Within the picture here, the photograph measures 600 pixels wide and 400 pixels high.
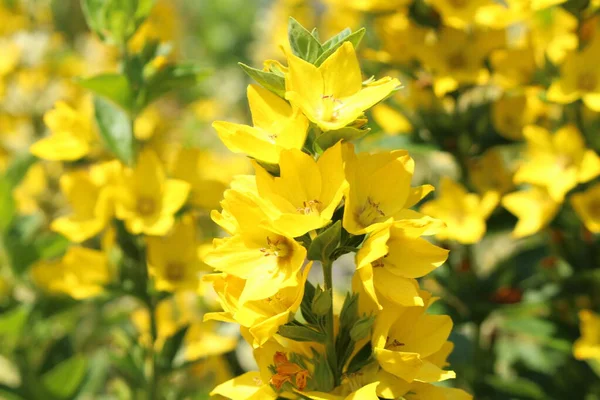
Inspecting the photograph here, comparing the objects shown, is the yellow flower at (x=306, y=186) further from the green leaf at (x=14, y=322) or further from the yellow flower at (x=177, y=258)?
the green leaf at (x=14, y=322)

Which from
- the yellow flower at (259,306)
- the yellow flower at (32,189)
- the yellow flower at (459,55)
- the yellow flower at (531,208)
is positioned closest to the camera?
the yellow flower at (259,306)

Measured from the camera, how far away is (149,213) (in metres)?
1.55

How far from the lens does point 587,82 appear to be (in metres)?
1.69

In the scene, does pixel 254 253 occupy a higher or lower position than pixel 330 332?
higher

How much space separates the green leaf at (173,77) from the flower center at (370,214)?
685 millimetres

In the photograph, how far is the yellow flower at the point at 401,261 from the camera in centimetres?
93

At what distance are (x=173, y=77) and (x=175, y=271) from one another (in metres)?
0.44

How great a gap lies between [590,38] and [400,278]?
111 centimetres

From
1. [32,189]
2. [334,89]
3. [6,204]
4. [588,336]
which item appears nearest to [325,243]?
[334,89]

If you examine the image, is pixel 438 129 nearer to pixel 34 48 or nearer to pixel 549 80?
pixel 549 80

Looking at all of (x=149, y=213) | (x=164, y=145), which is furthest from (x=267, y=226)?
(x=164, y=145)

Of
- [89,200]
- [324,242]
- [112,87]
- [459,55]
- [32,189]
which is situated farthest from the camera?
[32,189]

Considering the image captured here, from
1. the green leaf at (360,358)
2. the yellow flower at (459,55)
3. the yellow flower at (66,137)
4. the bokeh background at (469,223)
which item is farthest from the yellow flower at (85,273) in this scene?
the yellow flower at (459,55)

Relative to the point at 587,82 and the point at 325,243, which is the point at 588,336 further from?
the point at 325,243
